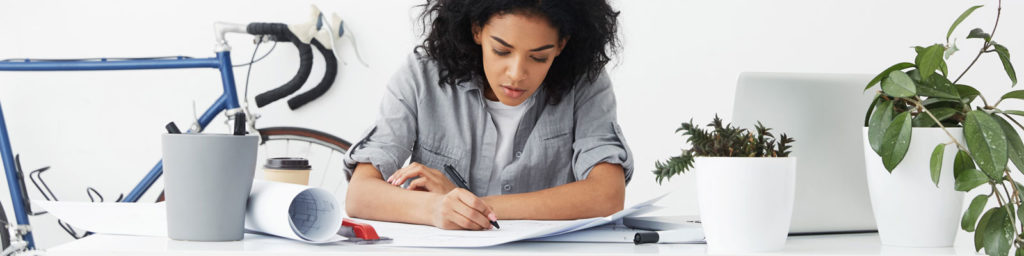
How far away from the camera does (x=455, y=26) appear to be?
49.1 inches

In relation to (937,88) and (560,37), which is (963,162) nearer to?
(937,88)

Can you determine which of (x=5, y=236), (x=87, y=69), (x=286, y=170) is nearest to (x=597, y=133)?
(x=286, y=170)

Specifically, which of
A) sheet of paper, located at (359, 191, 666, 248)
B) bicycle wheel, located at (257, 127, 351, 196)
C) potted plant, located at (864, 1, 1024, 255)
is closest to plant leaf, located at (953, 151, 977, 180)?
potted plant, located at (864, 1, 1024, 255)

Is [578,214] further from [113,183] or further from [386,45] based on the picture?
[113,183]

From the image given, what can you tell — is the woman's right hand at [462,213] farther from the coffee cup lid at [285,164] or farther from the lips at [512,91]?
the coffee cup lid at [285,164]

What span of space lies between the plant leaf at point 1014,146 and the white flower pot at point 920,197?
3cm

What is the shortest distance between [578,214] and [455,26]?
1.11 feet

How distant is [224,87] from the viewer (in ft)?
7.17

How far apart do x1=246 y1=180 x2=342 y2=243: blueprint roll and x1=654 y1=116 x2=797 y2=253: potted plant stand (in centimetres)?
29

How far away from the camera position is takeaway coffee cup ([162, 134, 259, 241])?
0.61m

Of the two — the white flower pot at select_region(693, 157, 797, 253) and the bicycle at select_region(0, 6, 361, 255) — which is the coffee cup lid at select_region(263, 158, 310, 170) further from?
the white flower pot at select_region(693, 157, 797, 253)

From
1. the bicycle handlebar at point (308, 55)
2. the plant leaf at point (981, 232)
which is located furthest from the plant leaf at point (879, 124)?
the bicycle handlebar at point (308, 55)

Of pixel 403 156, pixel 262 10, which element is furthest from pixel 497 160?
pixel 262 10

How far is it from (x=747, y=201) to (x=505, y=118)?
782mm
